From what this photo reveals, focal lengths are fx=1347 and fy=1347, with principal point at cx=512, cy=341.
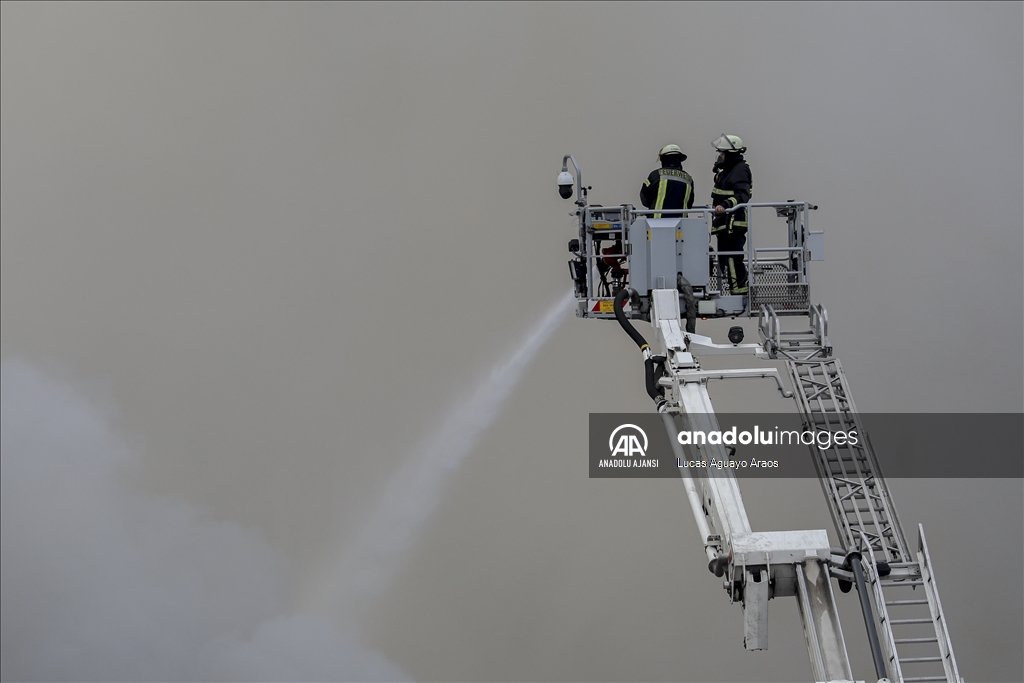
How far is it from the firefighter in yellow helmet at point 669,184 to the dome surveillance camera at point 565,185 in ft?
4.49

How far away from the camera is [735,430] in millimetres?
15883

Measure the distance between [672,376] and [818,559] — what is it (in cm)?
354

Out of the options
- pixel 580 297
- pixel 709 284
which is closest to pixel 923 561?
pixel 709 284

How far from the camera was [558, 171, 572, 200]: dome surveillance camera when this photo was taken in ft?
60.9

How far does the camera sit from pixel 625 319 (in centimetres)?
1792

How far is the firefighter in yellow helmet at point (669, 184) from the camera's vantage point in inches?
763

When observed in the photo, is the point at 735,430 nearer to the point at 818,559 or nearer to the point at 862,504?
the point at 862,504

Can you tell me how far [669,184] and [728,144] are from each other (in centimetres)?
102

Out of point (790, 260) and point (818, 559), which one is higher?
point (790, 260)

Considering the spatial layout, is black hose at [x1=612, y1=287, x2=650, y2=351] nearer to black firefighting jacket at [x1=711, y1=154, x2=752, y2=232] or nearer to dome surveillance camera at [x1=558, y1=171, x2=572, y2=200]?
dome surveillance camera at [x1=558, y1=171, x2=572, y2=200]

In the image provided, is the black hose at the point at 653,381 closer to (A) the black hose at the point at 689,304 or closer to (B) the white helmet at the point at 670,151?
(A) the black hose at the point at 689,304

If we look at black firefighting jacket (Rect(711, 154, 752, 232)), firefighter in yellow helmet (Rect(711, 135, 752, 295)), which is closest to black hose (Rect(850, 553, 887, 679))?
firefighter in yellow helmet (Rect(711, 135, 752, 295))

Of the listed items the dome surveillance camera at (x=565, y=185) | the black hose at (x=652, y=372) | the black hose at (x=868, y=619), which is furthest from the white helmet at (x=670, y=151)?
the black hose at (x=868, y=619)

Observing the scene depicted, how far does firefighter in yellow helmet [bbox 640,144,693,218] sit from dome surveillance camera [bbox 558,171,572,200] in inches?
53.9
